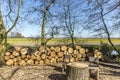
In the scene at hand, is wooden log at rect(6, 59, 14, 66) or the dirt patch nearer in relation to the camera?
the dirt patch

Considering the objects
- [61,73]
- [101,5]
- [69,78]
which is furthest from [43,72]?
[101,5]

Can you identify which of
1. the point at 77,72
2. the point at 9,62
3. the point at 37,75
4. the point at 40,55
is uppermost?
the point at 40,55

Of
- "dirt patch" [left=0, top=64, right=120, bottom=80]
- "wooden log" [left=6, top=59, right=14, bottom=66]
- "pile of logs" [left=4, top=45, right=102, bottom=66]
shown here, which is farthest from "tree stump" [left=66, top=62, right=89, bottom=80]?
"wooden log" [left=6, top=59, right=14, bottom=66]

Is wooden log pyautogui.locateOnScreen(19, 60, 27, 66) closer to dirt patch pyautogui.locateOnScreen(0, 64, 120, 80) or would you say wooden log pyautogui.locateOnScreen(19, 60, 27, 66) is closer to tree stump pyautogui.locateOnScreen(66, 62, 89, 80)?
dirt patch pyautogui.locateOnScreen(0, 64, 120, 80)

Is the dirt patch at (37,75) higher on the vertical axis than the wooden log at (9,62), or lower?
lower

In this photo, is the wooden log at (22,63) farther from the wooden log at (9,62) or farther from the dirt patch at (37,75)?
the dirt patch at (37,75)

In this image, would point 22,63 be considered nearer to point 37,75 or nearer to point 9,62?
point 9,62

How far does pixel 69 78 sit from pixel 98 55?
6217 millimetres

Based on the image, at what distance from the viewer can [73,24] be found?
19.7 m

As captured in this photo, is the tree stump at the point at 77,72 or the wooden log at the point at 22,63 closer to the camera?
the tree stump at the point at 77,72

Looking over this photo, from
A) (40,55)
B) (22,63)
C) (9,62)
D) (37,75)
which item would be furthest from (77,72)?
(9,62)

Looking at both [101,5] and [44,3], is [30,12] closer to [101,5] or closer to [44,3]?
[44,3]

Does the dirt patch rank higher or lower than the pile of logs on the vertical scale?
lower

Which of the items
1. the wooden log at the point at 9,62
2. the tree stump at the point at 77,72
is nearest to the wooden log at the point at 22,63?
the wooden log at the point at 9,62
